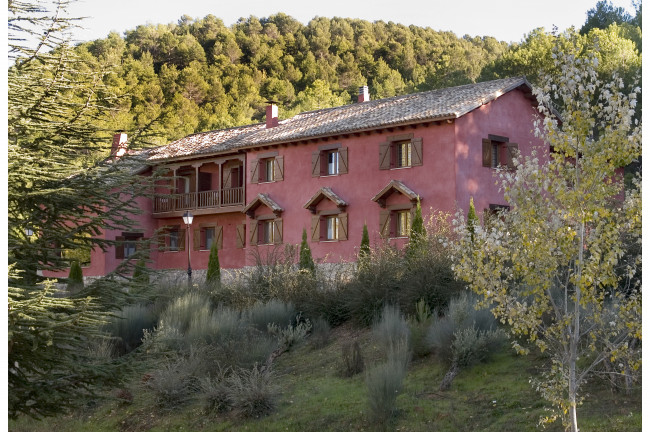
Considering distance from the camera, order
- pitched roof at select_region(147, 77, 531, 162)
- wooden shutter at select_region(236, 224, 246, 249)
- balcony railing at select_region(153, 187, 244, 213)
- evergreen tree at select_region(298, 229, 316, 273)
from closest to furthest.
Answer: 1. evergreen tree at select_region(298, 229, 316, 273)
2. pitched roof at select_region(147, 77, 531, 162)
3. wooden shutter at select_region(236, 224, 246, 249)
4. balcony railing at select_region(153, 187, 244, 213)

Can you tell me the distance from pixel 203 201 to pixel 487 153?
44.0 ft

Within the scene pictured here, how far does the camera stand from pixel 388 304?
18688mm

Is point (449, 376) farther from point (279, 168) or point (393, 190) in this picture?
point (279, 168)

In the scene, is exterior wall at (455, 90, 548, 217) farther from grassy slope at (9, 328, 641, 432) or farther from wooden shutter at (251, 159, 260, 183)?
grassy slope at (9, 328, 641, 432)

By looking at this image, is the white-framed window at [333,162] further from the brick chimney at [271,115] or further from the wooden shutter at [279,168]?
the brick chimney at [271,115]

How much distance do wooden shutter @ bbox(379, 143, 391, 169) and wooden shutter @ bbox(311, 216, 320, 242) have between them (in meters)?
3.35

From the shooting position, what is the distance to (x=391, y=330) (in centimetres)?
1634

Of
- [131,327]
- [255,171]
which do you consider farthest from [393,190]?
[131,327]

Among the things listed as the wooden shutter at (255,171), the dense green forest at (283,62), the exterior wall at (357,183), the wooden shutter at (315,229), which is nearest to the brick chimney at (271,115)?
the exterior wall at (357,183)

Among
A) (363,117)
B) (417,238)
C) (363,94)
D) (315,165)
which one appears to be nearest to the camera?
(417,238)

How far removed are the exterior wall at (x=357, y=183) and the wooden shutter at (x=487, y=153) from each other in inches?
66.7

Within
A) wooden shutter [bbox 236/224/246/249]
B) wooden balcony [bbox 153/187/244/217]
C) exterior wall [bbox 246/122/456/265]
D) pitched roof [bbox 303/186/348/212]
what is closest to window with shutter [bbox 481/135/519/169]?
exterior wall [bbox 246/122/456/265]

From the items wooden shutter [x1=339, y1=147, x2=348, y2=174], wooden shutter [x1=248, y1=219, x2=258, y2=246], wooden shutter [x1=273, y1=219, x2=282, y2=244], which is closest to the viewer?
wooden shutter [x1=339, y1=147, x2=348, y2=174]

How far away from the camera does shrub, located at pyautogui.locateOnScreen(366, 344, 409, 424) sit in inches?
511
